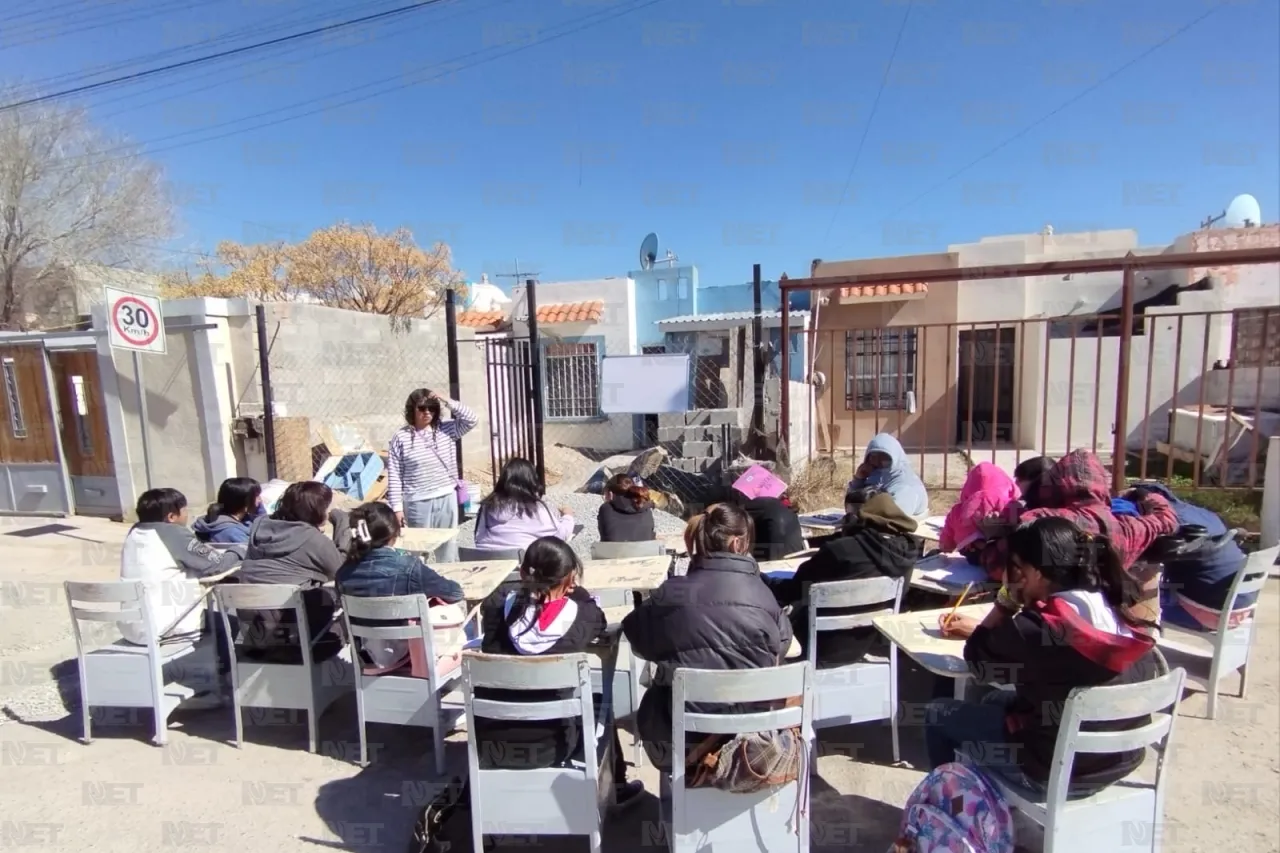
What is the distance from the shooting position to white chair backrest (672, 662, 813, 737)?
5.92 feet

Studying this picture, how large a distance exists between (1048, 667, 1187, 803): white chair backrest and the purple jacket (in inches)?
98.5

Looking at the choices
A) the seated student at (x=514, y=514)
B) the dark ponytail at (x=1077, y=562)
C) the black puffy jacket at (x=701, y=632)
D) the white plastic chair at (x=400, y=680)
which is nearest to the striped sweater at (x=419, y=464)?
the seated student at (x=514, y=514)

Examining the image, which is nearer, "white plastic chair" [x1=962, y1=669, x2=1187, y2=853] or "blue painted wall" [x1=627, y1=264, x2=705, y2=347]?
"white plastic chair" [x1=962, y1=669, x2=1187, y2=853]

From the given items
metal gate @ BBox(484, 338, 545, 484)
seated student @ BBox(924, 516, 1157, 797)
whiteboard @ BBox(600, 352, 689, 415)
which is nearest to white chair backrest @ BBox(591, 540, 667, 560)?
seated student @ BBox(924, 516, 1157, 797)

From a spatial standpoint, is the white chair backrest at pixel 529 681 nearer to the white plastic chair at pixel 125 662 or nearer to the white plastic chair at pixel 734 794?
the white plastic chair at pixel 734 794

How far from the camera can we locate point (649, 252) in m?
13.0

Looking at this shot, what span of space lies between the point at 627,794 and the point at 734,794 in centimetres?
67

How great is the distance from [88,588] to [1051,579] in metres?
3.68

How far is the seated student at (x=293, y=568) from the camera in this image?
287cm

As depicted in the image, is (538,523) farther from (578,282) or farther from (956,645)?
(578,282)

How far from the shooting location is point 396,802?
251cm

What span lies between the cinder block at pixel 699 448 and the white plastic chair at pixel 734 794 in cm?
479

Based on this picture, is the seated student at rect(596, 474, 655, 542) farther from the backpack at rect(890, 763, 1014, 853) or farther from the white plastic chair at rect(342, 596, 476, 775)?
the backpack at rect(890, 763, 1014, 853)

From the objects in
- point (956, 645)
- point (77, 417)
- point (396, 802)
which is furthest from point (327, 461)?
A: point (956, 645)
